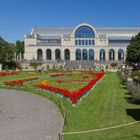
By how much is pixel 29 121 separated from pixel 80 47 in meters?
99.5

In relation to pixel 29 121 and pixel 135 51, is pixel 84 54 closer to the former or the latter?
pixel 135 51

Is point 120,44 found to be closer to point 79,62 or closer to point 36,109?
point 79,62

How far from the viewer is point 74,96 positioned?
17.0 m

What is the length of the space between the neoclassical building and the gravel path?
3692 inches

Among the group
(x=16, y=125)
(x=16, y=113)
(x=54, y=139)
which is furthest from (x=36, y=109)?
(x=54, y=139)

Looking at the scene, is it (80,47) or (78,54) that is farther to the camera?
(78,54)

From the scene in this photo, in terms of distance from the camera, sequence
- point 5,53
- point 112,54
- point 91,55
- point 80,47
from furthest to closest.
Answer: point 112,54 < point 91,55 < point 80,47 < point 5,53

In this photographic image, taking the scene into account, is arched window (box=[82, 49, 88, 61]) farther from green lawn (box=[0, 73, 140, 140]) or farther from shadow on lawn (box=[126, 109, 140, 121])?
shadow on lawn (box=[126, 109, 140, 121])

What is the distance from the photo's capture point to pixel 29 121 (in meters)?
12.5

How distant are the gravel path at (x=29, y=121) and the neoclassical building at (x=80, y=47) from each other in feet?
308

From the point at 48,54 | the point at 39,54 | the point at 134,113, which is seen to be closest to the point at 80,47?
the point at 48,54

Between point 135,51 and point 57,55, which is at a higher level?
point 57,55

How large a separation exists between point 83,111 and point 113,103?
2.90m

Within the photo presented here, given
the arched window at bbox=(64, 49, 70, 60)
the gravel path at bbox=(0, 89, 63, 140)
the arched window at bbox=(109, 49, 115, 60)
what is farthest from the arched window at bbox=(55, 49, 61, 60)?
the gravel path at bbox=(0, 89, 63, 140)
